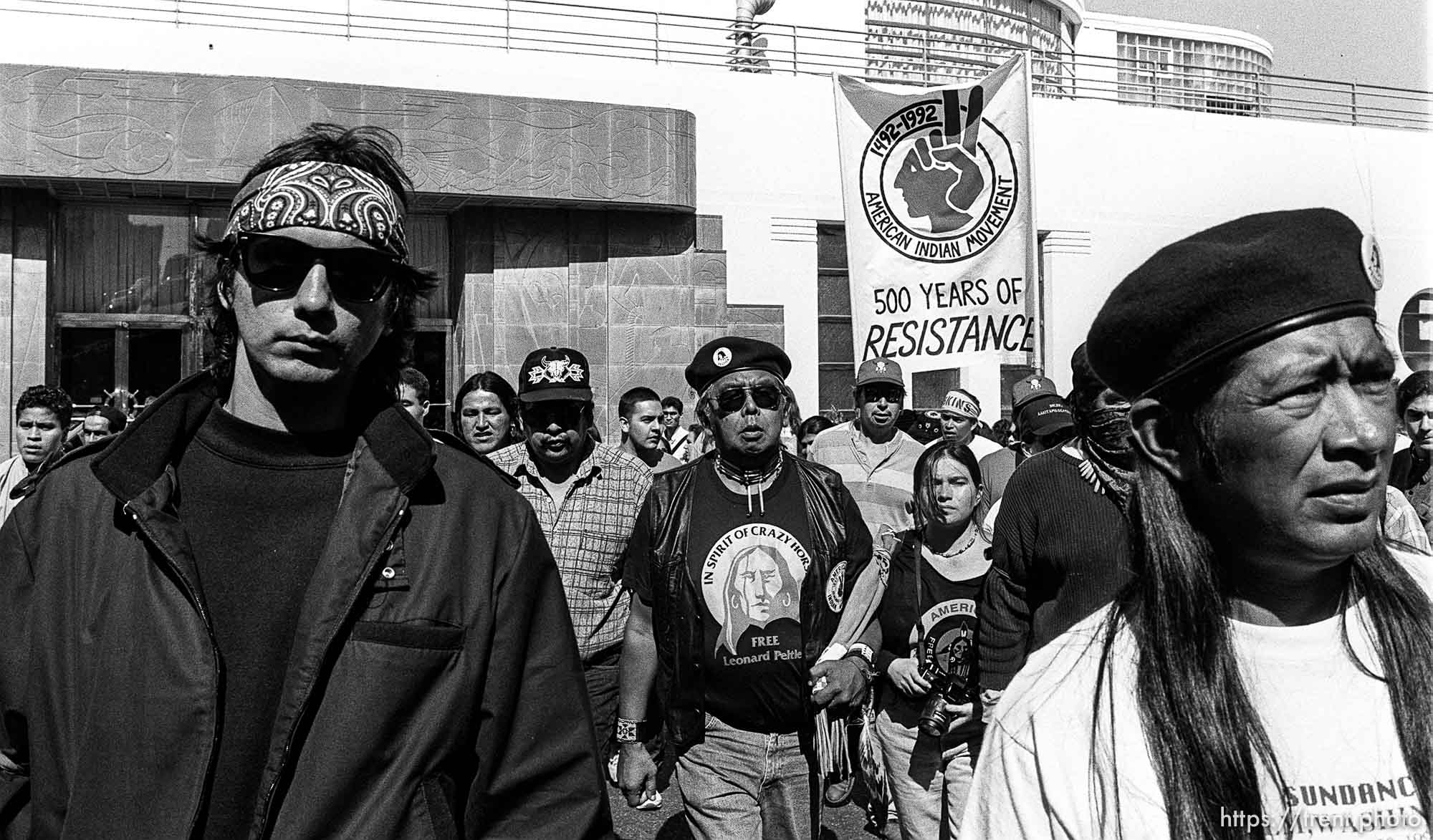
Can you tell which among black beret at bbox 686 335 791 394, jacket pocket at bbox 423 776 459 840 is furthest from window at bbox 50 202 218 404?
jacket pocket at bbox 423 776 459 840

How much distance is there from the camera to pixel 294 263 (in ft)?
8.22

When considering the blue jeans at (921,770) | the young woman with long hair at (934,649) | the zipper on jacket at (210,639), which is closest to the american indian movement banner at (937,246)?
the young woman with long hair at (934,649)

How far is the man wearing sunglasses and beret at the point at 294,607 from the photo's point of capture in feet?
7.34

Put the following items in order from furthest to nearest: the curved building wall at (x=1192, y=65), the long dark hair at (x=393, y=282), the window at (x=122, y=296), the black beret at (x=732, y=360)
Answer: the curved building wall at (x=1192, y=65) < the window at (x=122, y=296) < the black beret at (x=732, y=360) < the long dark hair at (x=393, y=282)

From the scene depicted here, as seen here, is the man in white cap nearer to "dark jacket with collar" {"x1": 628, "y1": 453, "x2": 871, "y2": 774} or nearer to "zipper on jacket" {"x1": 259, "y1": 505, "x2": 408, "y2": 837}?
"dark jacket with collar" {"x1": 628, "y1": 453, "x2": 871, "y2": 774}

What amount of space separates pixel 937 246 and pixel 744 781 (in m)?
4.83

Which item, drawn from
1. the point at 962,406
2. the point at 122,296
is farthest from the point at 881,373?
the point at 122,296

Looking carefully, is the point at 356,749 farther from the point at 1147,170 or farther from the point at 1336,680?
the point at 1147,170

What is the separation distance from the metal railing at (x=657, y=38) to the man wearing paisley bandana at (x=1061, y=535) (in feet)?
39.1

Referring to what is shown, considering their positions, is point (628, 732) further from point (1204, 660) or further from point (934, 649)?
point (1204, 660)

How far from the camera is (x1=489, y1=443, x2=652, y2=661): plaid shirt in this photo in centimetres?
592

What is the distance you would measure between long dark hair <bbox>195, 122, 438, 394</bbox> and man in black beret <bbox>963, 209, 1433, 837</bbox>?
144 centimetres

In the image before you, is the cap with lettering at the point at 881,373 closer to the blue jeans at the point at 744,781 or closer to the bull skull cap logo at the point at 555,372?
the bull skull cap logo at the point at 555,372

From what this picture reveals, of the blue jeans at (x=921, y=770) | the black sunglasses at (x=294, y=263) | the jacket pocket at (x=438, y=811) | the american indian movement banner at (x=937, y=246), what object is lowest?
the blue jeans at (x=921, y=770)
